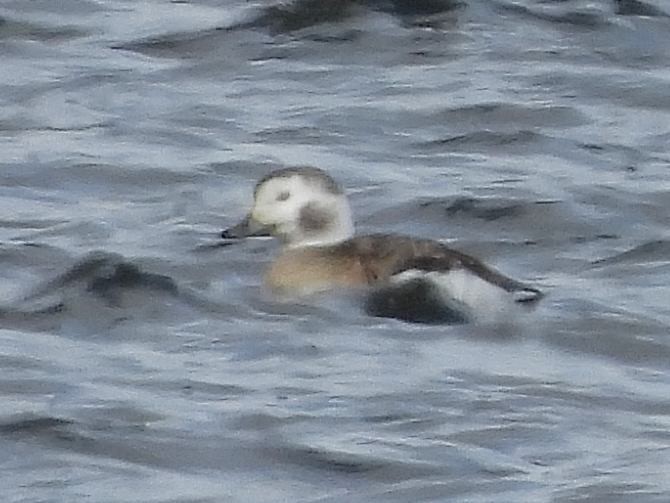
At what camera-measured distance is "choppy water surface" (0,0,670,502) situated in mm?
8688

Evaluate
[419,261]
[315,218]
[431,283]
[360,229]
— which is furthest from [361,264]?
[360,229]

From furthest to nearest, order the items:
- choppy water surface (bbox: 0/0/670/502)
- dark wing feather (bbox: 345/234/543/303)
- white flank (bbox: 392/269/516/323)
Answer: dark wing feather (bbox: 345/234/543/303) < white flank (bbox: 392/269/516/323) < choppy water surface (bbox: 0/0/670/502)

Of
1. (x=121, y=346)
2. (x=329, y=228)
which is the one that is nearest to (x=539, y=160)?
(x=329, y=228)

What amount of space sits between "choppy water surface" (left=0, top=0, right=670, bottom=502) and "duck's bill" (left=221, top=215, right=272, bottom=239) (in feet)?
0.41

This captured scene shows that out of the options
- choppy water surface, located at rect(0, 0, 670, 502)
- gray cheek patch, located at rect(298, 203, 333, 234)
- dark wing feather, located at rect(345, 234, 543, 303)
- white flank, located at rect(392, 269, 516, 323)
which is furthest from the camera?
gray cheek patch, located at rect(298, 203, 333, 234)

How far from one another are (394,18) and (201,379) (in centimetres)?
726

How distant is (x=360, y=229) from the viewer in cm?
Answer: 1229

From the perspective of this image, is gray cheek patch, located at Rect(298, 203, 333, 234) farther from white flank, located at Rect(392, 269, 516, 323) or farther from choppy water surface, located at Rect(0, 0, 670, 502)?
white flank, located at Rect(392, 269, 516, 323)

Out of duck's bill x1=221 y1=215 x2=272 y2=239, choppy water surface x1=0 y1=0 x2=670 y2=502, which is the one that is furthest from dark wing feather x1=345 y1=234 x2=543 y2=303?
duck's bill x1=221 y1=215 x2=272 y2=239

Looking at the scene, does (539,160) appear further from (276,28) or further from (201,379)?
(201,379)

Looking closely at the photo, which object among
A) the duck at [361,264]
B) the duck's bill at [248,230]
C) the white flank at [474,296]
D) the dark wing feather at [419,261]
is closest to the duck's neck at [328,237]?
the duck at [361,264]

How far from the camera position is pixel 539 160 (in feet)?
44.2

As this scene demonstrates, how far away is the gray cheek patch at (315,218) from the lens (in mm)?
11328

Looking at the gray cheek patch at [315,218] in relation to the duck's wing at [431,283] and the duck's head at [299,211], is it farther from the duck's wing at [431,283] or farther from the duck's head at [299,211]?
the duck's wing at [431,283]
